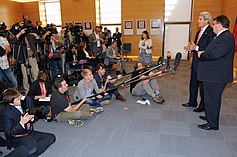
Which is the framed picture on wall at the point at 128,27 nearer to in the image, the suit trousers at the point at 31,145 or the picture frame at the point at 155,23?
the picture frame at the point at 155,23

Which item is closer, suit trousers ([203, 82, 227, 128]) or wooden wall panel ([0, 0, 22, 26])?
suit trousers ([203, 82, 227, 128])

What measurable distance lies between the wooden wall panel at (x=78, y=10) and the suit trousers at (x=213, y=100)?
854cm

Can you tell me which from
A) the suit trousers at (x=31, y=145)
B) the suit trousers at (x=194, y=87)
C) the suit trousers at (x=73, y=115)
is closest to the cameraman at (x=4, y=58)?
the suit trousers at (x=73, y=115)

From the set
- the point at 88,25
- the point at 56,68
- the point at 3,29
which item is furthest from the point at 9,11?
the point at 3,29

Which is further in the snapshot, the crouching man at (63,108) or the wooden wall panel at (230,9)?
the wooden wall panel at (230,9)

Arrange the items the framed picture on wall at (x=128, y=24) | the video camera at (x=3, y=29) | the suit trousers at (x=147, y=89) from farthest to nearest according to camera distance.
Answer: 1. the framed picture on wall at (x=128, y=24)
2. the suit trousers at (x=147, y=89)
3. the video camera at (x=3, y=29)

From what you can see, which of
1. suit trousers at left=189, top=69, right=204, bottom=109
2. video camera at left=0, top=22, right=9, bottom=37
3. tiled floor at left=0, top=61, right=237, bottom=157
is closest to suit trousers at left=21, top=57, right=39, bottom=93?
video camera at left=0, top=22, right=9, bottom=37

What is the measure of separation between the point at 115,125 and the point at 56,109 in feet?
3.18

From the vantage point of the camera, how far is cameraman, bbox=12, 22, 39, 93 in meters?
4.21

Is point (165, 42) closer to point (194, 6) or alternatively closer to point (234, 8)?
point (194, 6)

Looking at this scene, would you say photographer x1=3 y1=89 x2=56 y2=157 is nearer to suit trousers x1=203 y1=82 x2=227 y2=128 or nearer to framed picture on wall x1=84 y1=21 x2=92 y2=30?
suit trousers x1=203 y1=82 x2=227 y2=128

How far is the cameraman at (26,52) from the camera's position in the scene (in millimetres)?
4215

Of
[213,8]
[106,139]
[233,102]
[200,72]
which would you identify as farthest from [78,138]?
[213,8]

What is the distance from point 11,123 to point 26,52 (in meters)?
2.52
